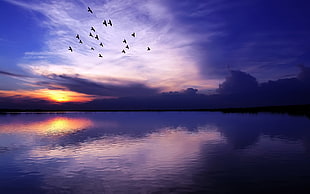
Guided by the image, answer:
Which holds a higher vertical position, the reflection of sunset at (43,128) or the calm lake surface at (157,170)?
the reflection of sunset at (43,128)

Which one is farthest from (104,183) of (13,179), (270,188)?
(270,188)

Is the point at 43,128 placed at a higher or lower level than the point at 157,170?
higher

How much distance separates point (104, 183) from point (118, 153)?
8544 mm

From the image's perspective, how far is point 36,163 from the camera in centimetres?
1817

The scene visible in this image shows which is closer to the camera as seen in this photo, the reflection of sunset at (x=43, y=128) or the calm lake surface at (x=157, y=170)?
the calm lake surface at (x=157, y=170)

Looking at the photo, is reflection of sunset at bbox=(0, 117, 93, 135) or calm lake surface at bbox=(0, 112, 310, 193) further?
reflection of sunset at bbox=(0, 117, 93, 135)

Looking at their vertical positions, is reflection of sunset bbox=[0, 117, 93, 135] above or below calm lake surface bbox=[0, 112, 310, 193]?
above

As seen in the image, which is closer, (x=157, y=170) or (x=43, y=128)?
(x=157, y=170)

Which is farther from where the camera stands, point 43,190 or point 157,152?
point 157,152

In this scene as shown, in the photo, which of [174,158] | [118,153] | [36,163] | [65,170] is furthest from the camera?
[118,153]

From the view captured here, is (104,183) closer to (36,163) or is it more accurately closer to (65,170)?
(65,170)

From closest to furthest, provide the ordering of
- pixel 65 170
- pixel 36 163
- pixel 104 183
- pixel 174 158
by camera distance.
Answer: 1. pixel 104 183
2. pixel 65 170
3. pixel 36 163
4. pixel 174 158

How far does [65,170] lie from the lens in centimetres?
1606

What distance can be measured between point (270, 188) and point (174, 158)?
854cm
